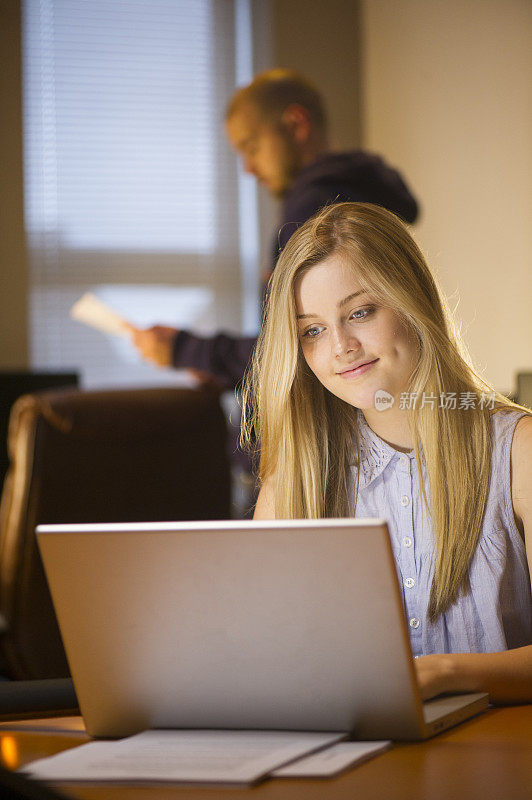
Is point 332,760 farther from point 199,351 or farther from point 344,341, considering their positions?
point 199,351

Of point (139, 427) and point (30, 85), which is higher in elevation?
point (30, 85)

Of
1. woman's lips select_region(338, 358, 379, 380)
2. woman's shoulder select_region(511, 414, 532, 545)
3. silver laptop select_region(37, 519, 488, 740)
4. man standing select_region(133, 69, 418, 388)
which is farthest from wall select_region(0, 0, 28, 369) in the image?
silver laptop select_region(37, 519, 488, 740)

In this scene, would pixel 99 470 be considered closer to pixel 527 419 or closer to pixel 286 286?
pixel 286 286

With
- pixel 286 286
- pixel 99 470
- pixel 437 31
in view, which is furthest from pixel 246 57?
pixel 286 286

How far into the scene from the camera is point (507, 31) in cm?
146

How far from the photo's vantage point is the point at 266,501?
46.4 inches

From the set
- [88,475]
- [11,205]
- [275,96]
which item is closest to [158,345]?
[88,475]

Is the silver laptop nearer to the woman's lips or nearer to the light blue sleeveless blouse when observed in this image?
the light blue sleeveless blouse

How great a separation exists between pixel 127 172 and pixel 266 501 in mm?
2088

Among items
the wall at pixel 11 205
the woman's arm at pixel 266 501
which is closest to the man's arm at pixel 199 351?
the woman's arm at pixel 266 501

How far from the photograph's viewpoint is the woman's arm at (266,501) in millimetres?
1161

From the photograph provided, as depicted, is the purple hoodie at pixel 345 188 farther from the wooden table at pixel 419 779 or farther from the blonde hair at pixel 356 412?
the wooden table at pixel 419 779

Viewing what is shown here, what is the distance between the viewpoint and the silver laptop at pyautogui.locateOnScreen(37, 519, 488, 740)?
2.12ft

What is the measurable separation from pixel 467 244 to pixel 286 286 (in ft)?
1.38
